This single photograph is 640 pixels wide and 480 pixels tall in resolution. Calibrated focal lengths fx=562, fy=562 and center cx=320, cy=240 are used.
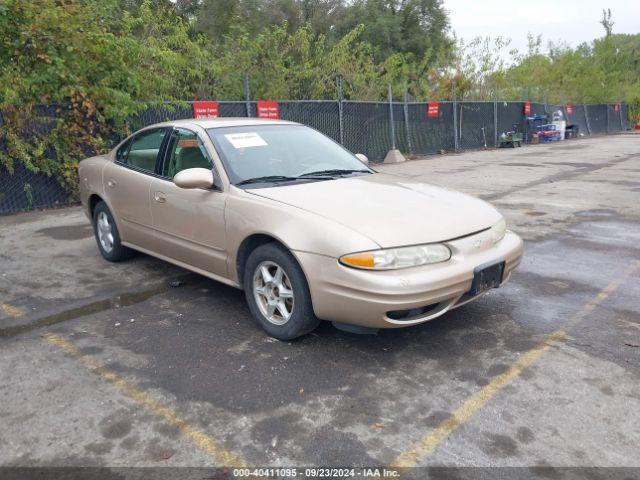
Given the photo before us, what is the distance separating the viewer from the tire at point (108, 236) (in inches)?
227

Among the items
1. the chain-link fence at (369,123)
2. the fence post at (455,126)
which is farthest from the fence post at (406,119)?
the fence post at (455,126)

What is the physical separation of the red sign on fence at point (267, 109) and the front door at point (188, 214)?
8.75 meters

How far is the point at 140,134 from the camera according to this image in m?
5.50

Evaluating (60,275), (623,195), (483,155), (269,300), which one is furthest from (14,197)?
(483,155)

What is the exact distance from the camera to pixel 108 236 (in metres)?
5.89

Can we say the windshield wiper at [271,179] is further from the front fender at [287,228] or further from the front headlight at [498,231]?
the front headlight at [498,231]

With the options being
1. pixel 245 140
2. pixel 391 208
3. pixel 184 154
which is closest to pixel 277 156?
pixel 245 140

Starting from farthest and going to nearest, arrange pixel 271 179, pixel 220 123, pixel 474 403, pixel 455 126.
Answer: pixel 455 126, pixel 220 123, pixel 271 179, pixel 474 403

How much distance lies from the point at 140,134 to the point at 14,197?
5.12 metres

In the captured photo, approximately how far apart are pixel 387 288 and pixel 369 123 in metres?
14.3

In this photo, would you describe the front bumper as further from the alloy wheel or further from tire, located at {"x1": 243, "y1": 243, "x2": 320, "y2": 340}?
the alloy wheel

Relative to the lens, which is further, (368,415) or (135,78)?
(135,78)

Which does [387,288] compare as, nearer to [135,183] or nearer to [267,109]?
[135,183]

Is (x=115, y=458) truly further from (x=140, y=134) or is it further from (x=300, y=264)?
(x=140, y=134)
